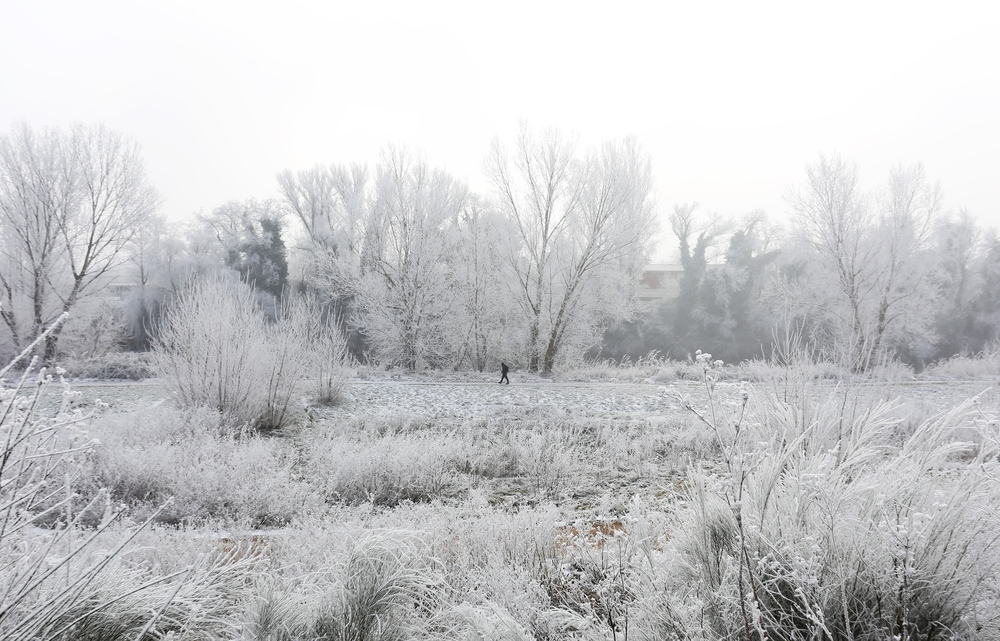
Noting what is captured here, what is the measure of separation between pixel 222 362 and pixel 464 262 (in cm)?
1323

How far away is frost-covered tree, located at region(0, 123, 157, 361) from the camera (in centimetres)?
1698

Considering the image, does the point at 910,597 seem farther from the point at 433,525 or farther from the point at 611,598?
the point at 433,525

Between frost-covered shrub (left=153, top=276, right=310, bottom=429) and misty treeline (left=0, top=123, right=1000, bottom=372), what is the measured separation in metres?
5.17

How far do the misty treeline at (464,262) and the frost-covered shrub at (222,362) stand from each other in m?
5.17

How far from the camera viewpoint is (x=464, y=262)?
69.0 feet

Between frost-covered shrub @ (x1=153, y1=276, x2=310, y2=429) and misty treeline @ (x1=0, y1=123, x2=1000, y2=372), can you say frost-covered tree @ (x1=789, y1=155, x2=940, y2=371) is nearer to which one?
misty treeline @ (x1=0, y1=123, x2=1000, y2=372)

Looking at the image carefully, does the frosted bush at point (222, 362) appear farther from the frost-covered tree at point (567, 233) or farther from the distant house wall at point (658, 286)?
the distant house wall at point (658, 286)

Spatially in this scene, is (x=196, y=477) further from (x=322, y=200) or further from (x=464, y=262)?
(x=322, y=200)

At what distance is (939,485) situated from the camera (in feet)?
8.58

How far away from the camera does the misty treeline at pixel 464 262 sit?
17656 millimetres

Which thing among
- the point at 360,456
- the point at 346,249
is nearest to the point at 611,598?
the point at 360,456

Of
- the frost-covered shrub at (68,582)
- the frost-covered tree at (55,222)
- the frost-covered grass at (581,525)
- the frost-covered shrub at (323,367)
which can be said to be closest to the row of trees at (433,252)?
the frost-covered tree at (55,222)

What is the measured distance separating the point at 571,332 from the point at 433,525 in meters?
16.5

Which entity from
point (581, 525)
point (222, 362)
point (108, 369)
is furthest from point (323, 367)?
point (108, 369)
